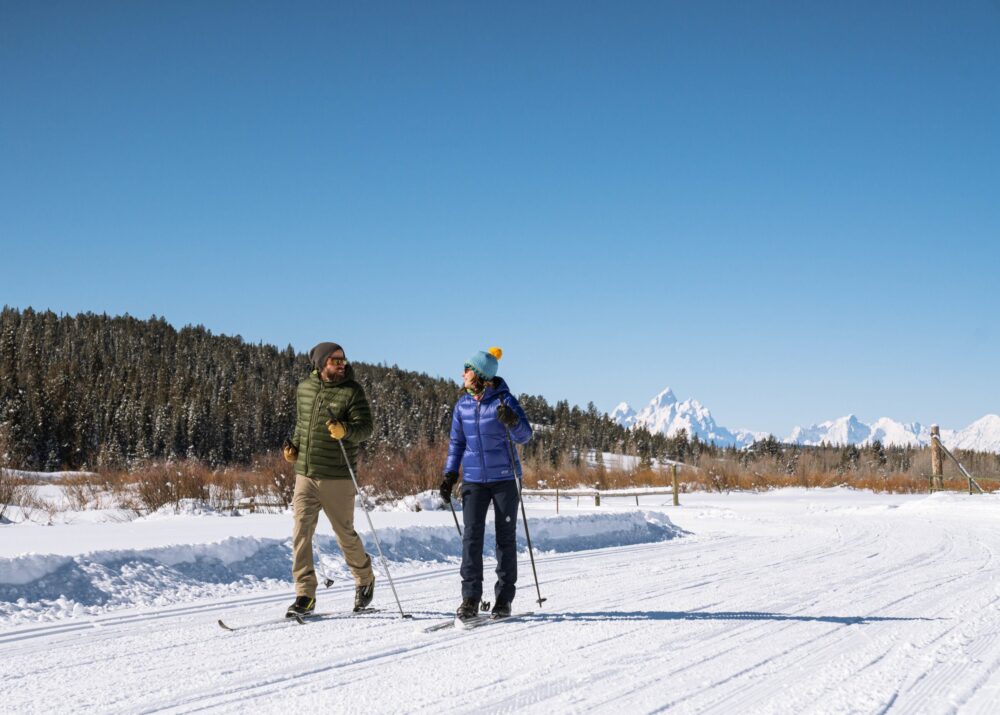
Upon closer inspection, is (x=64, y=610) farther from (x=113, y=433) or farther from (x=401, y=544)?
(x=113, y=433)

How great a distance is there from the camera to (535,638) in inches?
196

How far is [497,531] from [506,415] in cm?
89

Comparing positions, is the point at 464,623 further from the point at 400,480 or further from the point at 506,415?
the point at 400,480

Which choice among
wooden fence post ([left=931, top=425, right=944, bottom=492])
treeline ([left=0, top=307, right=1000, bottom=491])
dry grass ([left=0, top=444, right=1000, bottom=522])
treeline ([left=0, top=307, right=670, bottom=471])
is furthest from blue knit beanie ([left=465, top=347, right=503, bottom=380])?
wooden fence post ([left=931, top=425, right=944, bottom=492])

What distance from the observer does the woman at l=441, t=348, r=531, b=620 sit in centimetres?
574

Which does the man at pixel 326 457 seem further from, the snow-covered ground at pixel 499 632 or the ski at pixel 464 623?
the ski at pixel 464 623

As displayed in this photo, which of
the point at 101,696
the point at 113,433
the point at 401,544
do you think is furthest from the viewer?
the point at 113,433

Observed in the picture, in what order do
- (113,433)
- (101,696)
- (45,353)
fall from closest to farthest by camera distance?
(101,696) → (113,433) → (45,353)

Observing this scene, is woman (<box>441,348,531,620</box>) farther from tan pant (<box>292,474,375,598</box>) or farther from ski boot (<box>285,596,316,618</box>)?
ski boot (<box>285,596,316,618</box>)

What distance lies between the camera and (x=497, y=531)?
5.91 metres

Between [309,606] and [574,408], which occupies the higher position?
[574,408]

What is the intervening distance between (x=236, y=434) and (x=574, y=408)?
69.4m

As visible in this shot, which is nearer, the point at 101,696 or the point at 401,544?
the point at 101,696

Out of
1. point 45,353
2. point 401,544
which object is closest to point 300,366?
point 45,353
